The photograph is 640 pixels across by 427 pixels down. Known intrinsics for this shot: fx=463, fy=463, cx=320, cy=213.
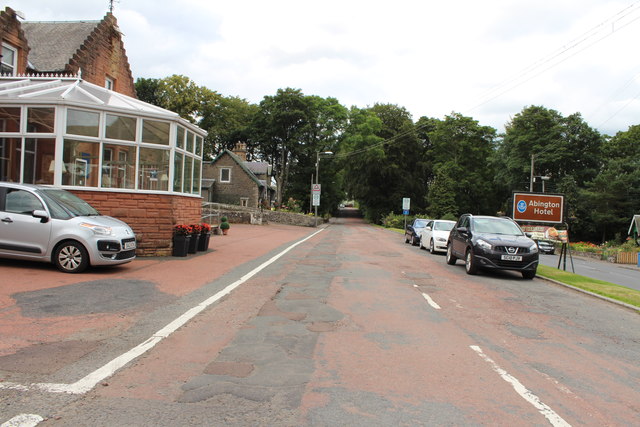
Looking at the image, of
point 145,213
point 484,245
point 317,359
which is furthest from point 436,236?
point 317,359

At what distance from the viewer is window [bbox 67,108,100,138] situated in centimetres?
1217

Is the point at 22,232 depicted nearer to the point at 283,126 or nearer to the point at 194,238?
the point at 194,238

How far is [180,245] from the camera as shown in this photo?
43.3 ft

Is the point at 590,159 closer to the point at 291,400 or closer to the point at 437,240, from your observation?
the point at 437,240

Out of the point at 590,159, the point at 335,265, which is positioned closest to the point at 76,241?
the point at 335,265

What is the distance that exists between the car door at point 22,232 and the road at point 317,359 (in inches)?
18.4

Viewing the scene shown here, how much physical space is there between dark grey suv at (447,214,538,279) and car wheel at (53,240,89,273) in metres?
9.76

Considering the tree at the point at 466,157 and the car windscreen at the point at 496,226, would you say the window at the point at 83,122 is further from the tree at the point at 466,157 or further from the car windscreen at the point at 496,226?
the tree at the point at 466,157

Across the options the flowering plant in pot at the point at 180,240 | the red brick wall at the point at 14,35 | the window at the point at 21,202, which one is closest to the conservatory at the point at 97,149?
the flowering plant in pot at the point at 180,240

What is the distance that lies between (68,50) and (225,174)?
119 ft

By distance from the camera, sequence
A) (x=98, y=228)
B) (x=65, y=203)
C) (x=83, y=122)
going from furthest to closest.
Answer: (x=83, y=122) < (x=65, y=203) < (x=98, y=228)

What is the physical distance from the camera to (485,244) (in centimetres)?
1278

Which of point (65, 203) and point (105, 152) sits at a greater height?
point (105, 152)

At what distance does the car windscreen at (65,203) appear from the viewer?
9.67m
